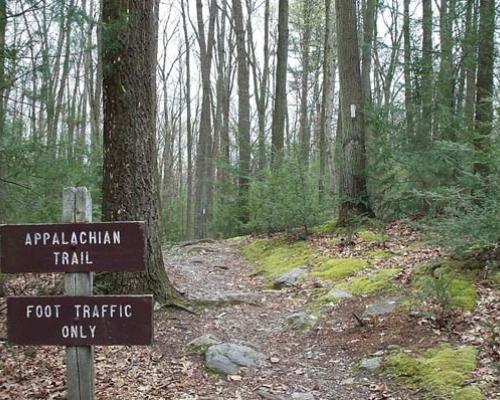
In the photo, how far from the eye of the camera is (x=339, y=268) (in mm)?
8805

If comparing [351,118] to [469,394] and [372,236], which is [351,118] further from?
[469,394]

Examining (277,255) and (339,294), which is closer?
(339,294)

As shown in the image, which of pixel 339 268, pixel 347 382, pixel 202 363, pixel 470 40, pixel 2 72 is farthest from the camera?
pixel 470 40

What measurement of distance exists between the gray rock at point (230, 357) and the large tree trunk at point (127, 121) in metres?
1.48

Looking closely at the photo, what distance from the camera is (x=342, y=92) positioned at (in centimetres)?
1126

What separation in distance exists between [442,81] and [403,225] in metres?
2.90

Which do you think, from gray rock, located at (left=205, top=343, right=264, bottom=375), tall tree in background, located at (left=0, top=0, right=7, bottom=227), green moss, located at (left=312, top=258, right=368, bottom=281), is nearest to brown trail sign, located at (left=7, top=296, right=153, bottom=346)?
gray rock, located at (left=205, top=343, right=264, bottom=375)

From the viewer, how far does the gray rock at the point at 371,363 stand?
17.4ft

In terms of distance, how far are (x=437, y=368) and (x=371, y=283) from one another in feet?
8.86

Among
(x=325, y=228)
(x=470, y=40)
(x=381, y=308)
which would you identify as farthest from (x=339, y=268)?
(x=470, y=40)

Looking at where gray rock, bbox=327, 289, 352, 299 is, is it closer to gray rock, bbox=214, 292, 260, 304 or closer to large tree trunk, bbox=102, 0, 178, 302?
gray rock, bbox=214, 292, 260, 304

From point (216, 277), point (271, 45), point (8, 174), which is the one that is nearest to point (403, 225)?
point (216, 277)

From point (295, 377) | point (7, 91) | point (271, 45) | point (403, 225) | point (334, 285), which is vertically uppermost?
point (271, 45)

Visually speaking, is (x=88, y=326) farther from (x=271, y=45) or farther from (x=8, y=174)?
(x=271, y=45)
